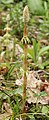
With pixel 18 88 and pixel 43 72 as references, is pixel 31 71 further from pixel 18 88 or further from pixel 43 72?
pixel 18 88

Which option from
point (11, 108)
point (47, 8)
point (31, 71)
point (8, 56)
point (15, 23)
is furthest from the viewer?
point (47, 8)

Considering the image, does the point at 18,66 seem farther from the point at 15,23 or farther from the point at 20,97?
the point at 15,23

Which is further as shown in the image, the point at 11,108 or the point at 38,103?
the point at 38,103

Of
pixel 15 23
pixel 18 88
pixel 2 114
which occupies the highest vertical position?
pixel 15 23

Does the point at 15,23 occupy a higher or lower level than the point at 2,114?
higher

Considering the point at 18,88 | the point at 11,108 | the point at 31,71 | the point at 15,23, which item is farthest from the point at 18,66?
the point at 15,23

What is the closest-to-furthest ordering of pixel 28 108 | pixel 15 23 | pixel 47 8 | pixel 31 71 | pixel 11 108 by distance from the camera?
pixel 11 108 → pixel 28 108 → pixel 31 71 → pixel 15 23 → pixel 47 8

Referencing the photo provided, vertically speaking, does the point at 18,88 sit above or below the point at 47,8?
below

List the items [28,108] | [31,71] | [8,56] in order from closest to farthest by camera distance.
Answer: [28,108] → [31,71] → [8,56]

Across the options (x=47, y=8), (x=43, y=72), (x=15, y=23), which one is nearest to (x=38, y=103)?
(x=43, y=72)
